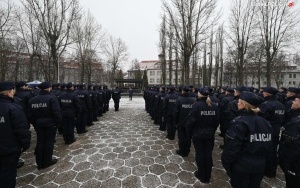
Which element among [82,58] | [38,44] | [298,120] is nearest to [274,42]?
[298,120]

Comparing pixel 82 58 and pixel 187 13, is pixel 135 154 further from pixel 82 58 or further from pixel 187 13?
pixel 82 58

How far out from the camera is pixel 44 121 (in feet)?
15.1

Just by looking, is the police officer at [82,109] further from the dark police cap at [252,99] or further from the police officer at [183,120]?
the dark police cap at [252,99]

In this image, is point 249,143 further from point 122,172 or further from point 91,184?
point 91,184

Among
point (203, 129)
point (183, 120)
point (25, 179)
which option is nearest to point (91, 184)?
point (25, 179)

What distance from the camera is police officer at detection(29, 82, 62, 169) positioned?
461 centimetres

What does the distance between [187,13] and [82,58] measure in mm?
17599

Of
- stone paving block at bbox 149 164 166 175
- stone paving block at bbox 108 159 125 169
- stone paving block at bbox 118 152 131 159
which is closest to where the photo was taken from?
stone paving block at bbox 149 164 166 175

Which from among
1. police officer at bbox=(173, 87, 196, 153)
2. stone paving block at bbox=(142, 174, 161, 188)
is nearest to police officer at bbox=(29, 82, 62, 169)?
stone paving block at bbox=(142, 174, 161, 188)

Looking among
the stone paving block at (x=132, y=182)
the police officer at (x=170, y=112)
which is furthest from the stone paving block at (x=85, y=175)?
the police officer at (x=170, y=112)

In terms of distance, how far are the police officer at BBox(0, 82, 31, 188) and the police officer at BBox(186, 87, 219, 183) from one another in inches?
147

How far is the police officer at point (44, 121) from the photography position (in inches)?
181

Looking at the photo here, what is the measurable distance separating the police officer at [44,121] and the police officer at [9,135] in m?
1.38

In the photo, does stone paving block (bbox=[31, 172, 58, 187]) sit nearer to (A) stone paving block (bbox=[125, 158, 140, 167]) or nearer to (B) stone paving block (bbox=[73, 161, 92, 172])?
(B) stone paving block (bbox=[73, 161, 92, 172])
